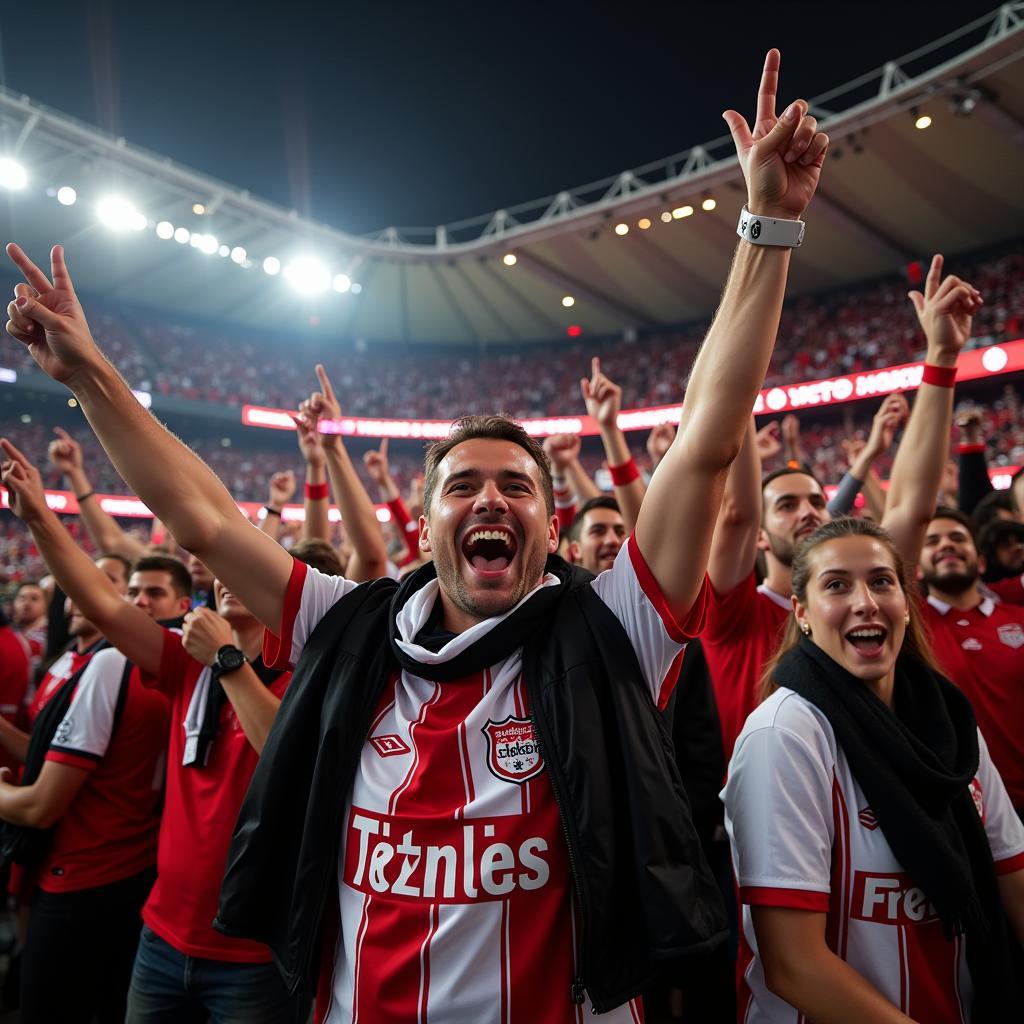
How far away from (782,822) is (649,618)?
0.56 meters

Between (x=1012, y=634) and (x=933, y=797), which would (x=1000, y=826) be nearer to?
(x=933, y=797)

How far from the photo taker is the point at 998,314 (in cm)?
1655

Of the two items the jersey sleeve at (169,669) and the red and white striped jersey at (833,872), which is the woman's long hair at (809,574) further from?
the jersey sleeve at (169,669)

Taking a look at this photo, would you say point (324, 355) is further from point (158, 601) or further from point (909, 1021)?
point (909, 1021)

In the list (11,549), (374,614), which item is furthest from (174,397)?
(374,614)

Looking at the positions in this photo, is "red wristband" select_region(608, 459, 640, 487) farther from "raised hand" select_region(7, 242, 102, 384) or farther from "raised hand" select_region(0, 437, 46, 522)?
"raised hand" select_region(0, 437, 46, 522)

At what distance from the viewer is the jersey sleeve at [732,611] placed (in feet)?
7.79

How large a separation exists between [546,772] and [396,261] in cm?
2270

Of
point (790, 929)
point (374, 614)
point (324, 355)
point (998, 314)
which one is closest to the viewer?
point (790, 929)

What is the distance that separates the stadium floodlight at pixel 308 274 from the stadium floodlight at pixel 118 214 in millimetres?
4503

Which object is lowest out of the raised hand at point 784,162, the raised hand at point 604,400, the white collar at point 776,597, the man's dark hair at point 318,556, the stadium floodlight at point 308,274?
the white collar at point 776,597

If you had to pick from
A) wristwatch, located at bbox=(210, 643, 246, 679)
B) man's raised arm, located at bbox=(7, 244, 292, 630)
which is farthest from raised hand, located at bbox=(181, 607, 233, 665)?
man's raised arm, located at bbox=(7, 244, 292, 630)

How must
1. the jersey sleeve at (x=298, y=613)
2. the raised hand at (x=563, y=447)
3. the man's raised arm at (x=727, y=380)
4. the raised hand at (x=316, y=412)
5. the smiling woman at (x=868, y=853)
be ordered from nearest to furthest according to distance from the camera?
the man's raised arm at (x=727, y=380)
the smiling woman at (x=868, y=853)
the jersey sleeve at (x=298, y=613)
the raised hand at (x=316, y=412)
the raised hand at (x=563, y=447)

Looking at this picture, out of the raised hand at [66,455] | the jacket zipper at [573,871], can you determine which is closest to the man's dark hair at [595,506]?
the jacket zipper at [573,871]
